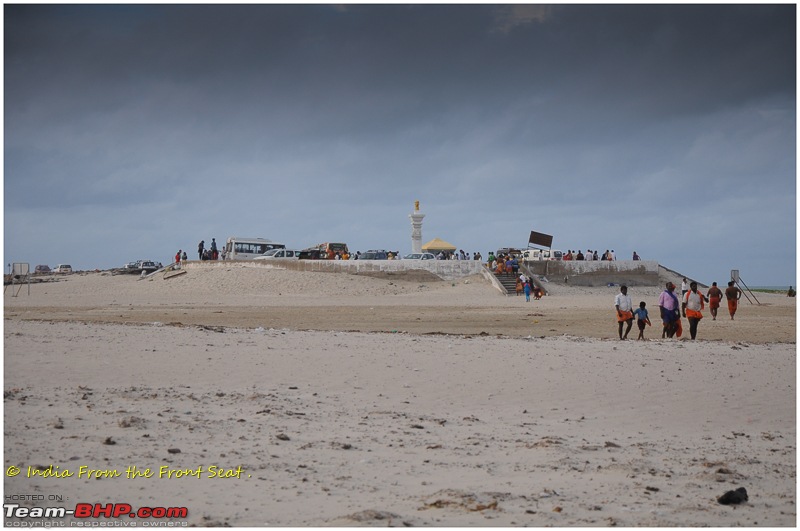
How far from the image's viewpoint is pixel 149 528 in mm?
5336

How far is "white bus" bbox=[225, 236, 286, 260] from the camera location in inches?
2212

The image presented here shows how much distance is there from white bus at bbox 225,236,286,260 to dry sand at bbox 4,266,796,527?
41.3 m

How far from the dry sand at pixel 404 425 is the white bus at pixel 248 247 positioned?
41.3 meters

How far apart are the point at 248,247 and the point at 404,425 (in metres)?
50.1

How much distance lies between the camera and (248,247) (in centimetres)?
5728

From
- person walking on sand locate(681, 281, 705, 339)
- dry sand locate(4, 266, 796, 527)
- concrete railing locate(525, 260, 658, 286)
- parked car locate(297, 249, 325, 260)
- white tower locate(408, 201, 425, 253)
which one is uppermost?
white tower locate(408, 201, 425, 253)

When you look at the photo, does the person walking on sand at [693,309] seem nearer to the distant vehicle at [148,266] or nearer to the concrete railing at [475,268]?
the concrete railing at [475,268]

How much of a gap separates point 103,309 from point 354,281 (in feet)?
50.4

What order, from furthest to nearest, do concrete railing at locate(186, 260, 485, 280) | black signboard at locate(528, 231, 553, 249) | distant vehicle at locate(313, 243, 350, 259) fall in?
distant vehicle at locate(313, 243, 350, 259) < black signboard at locate(528, 231, 553, 249) < concrete railing at locate(186, 260, 485, 280)

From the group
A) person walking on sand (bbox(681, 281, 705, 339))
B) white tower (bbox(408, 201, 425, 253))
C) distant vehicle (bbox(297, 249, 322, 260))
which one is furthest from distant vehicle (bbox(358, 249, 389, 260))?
person walking on sand (bbox(681, 281, 705, 339))

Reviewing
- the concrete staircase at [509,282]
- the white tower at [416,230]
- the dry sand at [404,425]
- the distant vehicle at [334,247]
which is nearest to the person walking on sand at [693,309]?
the dry sand at [404,425]

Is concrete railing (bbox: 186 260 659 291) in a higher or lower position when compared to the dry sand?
higher

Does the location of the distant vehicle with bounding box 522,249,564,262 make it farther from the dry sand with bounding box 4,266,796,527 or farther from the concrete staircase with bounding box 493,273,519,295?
the dry sand with bounding box 4,266,796,527

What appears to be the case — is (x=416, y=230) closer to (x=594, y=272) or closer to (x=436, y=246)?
(x=436, y=246)
